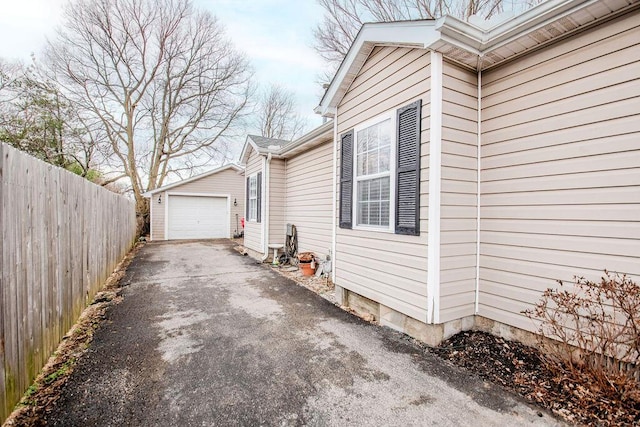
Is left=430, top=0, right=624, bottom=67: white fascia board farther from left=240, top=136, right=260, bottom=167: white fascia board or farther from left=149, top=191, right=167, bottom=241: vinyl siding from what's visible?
left=149, top=191, right=167, bottom=241: vinyl siding

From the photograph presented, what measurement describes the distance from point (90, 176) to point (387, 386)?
62.3 ft

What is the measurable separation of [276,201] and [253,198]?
1324mm

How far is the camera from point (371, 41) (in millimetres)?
4023

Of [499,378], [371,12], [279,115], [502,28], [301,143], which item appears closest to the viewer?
[499,378]

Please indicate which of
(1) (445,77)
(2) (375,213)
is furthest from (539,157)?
(2) (375,213)

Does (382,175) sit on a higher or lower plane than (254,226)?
higher

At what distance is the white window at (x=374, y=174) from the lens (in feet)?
12.5

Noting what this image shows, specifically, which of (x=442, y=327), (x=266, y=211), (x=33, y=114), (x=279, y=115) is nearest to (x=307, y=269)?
(x=266, y=211)

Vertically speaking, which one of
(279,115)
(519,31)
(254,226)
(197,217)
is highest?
(279,115)

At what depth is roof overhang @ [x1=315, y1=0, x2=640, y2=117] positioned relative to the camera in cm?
248

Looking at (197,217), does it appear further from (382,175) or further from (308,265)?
(382,175)

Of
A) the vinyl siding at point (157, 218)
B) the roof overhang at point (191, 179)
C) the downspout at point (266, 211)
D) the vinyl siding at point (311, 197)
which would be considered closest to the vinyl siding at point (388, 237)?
the vinyl siding at point (311, 197)

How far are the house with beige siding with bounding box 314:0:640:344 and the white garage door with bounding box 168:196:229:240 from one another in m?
12.8

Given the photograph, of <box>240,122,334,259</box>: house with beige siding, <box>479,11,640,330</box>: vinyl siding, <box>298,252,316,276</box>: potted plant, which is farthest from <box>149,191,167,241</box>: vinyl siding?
<box>479,11,640,330</box>: vinyl siding
